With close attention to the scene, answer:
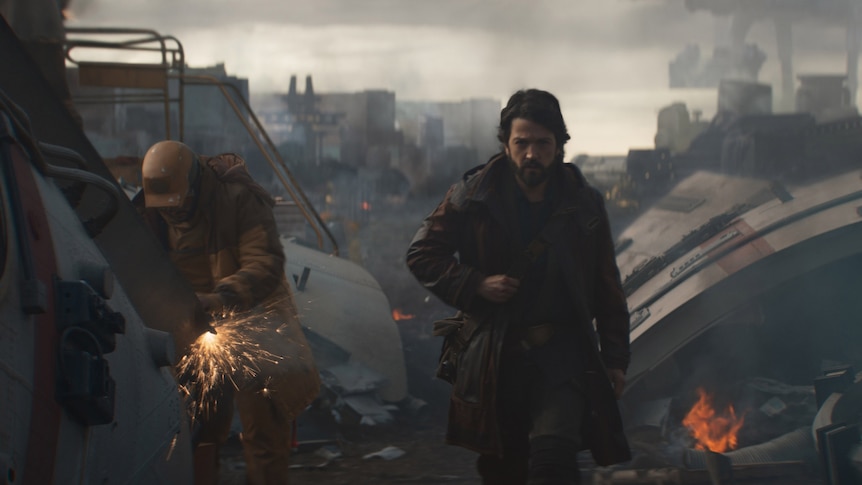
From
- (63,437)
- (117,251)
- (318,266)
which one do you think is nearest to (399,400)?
(318,266)

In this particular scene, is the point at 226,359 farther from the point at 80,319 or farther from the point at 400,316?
the point at 400,316

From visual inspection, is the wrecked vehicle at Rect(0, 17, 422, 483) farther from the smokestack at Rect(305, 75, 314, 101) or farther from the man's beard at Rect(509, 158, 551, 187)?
the smokestack at Rect(305, 75, 314, 101)

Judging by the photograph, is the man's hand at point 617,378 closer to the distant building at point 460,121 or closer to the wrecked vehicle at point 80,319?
the wrecked vehicle at point 80,319

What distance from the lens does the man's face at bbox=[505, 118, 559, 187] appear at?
3895 mm

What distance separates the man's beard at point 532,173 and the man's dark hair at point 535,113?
15cm

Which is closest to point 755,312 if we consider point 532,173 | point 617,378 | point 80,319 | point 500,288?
point 617,378

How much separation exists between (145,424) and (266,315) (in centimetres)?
194

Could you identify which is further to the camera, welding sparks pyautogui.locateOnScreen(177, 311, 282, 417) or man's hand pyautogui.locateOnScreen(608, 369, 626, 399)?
welding sparks pyautogui.locateOnScreen(177, 311, 282, 417)

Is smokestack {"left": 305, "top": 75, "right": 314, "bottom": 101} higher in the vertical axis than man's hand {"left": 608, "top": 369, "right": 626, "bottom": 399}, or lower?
higher

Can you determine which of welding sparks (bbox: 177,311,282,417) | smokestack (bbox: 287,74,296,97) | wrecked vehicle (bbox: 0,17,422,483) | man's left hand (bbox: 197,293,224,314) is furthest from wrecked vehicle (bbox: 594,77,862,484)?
smokestack (bbox: 287,74,296,97)

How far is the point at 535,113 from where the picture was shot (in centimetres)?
389

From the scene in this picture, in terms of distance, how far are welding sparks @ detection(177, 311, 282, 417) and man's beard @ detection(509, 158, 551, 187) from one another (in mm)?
1477

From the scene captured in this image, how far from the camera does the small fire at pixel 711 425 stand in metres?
7.05

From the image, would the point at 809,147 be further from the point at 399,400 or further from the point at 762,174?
the point at 399,400
